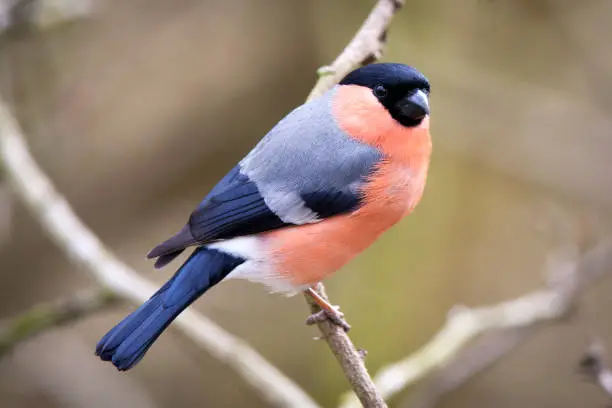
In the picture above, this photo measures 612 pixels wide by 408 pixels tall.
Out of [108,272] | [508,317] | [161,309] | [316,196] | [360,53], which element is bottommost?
[508,317]

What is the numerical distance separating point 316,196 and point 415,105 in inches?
16.0

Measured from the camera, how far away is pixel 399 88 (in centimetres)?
244

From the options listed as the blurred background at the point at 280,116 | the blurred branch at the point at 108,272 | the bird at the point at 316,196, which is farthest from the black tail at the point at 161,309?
the blurred background at the point at 280,116

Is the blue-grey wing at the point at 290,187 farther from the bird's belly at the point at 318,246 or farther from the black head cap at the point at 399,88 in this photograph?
the black head cap at the point at 399,88

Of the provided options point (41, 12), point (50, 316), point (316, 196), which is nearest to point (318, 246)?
point (316, 196)

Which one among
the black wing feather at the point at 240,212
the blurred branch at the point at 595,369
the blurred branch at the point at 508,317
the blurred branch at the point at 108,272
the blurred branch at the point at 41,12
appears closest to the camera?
the blurred branch at the point at 595,369

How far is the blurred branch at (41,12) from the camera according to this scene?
315cm

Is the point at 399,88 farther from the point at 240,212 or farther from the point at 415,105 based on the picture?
the point at 240,212

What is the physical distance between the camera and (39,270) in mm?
4637

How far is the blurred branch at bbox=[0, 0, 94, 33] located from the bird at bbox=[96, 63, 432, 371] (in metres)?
1.28

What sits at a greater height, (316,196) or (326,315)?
(316,196)

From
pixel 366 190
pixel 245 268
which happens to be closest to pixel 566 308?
pixel 366 190

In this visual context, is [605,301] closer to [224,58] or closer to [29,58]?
[224,58]

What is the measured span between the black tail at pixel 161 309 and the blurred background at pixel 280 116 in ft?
6.13
